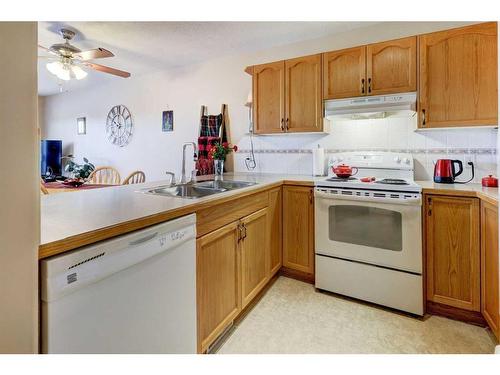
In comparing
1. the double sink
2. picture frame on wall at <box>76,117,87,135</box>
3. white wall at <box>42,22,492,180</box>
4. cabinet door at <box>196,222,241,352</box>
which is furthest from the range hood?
picture frame on wall at <box>76,117,87,135</box>

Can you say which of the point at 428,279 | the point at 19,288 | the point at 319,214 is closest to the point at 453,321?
the point at 428,279

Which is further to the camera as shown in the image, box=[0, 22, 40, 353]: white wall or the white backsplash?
the white backsplash

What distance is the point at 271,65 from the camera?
274 centimetres

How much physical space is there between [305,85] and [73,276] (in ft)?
7.79

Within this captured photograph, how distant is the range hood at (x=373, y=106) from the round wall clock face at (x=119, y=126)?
10.5 ft

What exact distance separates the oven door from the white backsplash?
0.72m

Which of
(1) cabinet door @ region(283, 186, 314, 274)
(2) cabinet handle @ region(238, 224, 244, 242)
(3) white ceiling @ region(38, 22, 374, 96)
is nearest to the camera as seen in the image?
(2) cabinet handle @ region(238, 224, 244, 242)

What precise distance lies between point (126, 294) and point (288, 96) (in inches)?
88.4

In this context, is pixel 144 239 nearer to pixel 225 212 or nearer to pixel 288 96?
pixel 225 212

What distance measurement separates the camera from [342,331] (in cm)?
178

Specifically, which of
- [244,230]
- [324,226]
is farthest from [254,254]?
[324,226]

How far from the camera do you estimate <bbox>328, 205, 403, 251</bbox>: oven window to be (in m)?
1.97

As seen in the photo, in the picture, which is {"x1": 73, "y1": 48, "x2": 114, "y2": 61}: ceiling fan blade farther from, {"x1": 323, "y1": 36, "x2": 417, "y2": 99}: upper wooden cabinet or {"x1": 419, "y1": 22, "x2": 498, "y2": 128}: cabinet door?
{"x1": 419, "y1": 22, "x2": 498, "y2": 128}: cabinet door

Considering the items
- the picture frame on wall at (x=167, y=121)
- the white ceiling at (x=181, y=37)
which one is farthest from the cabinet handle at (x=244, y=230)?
the picture frame on wall at (x=167, y=121)
